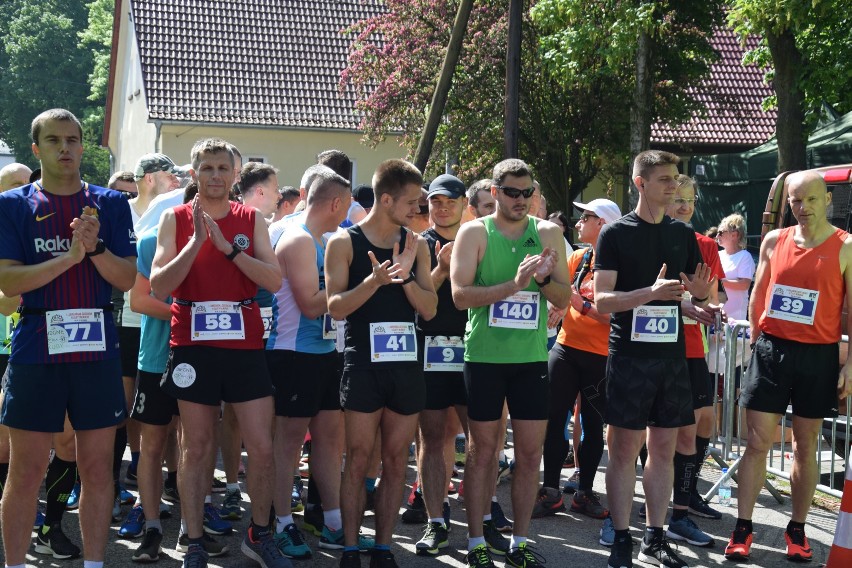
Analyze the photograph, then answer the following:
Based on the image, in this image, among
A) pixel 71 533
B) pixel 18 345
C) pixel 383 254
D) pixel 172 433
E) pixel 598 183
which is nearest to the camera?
pixel 18 345

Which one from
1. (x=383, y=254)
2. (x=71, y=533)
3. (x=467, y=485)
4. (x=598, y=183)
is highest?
(x=598, y=183)

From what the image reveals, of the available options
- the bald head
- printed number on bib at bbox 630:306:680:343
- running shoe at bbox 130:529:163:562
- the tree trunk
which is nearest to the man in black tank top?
running shoe at bbox 130:529:163:562

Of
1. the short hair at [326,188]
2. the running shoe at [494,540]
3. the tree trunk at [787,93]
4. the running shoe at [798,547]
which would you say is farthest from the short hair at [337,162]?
the tree trunk at [787,93]

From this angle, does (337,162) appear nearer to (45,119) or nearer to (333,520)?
(333,520)

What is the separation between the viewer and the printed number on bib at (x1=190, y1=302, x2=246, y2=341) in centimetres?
535

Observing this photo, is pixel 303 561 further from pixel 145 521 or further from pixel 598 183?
pixel 598 183

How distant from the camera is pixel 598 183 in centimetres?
3419

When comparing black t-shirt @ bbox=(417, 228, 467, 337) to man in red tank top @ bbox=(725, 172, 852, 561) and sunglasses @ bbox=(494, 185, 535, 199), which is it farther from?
man in red tank top @ bbox=(725, 172, 852, 561)

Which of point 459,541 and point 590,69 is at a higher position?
point 590,69

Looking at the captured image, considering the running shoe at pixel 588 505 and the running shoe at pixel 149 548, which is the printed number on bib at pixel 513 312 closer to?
the running shoe at pixel 588 505

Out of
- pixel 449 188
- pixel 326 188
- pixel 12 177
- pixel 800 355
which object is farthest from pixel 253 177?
pixel 800 355

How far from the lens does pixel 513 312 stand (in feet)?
19.0

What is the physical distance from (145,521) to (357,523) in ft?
4.11

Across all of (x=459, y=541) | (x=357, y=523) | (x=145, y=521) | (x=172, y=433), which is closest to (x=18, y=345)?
(x=145, y=521)
